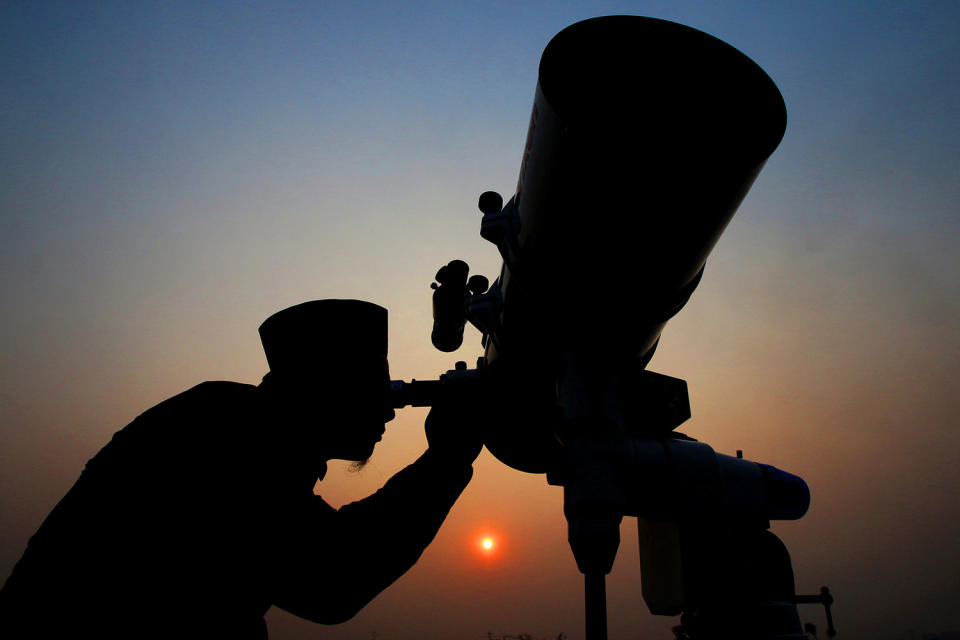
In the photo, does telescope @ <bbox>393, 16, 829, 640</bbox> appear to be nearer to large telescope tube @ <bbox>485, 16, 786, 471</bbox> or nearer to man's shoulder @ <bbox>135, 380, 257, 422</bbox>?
large telescope tube @ <bbox>485, 16, 786, 471</bbox>

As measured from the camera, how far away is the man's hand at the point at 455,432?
8.25 ft

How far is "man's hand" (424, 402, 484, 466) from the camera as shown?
251cm

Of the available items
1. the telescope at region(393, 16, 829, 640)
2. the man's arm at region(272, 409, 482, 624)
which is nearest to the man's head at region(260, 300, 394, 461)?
the man's arm at region(272, 409, 482, 624)

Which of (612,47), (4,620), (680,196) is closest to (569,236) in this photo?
(680,196)

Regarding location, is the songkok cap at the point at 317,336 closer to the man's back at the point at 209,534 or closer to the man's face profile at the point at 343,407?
the man's face profile at the point at 343,407

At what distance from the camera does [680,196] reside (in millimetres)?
1822

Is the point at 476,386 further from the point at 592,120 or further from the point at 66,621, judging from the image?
the point at 66,621

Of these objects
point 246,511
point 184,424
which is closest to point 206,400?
point 184,424

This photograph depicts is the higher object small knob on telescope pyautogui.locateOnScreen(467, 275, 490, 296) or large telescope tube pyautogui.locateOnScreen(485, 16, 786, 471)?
small knob on telescope pyautogui.locateOnScreen(467, 275, 490, 296)

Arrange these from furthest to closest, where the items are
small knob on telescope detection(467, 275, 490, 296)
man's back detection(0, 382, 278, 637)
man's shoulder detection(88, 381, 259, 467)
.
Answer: small knob on telescope detection(467, 275, 490, 296), man's shoulder detection(88, 381, 259, 467), man's back detection(0, 382, 278, 637)

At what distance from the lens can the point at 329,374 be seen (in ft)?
8.23

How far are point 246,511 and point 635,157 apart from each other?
1.86m

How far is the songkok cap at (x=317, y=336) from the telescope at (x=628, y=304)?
52 centimetres

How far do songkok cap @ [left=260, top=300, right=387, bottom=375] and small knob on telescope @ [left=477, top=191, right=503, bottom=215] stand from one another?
0.80m
